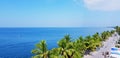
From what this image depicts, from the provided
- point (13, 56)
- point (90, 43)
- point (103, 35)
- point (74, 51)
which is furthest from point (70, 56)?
point (103, 35)

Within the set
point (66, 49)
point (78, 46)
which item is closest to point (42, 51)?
point (66, 49)

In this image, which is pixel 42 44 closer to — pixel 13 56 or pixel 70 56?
pixel 70 56

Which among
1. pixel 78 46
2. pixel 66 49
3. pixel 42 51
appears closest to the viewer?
pixel 42 51

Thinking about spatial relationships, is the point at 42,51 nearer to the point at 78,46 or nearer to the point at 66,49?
the point at 66,49

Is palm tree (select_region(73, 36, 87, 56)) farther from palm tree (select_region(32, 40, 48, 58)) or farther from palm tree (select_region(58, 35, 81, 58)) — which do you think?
palm tree (select_region(32, 40, 48, 58))

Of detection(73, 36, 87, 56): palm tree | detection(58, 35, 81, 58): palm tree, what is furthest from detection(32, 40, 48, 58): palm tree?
detection(73, 36, 87, 56): palm tree

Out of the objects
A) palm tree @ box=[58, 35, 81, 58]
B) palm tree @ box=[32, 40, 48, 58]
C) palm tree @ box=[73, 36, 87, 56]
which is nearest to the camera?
palm tree @ box=[32, 40, 48, 58]

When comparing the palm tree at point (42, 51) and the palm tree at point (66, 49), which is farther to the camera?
the palm tree at point (66, 49)

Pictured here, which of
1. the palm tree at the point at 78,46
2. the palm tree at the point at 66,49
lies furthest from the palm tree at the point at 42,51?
the palm tree at the point at 78,46

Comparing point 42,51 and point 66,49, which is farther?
point 66,49

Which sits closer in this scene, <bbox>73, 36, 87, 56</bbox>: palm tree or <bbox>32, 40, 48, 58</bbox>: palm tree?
<bbox>32, 40, 48, 58</bbox>: palm tree

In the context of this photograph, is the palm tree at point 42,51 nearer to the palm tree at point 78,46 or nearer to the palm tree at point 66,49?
the palm tree at point 66,49

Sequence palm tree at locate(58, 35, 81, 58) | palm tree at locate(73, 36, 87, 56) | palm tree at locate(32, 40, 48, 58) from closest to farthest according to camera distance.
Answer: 1. palm tree at locate(32, 40, 48, 58)
2. palm tree at locate(58, 35, 81, 58)
3. palm tree at locate(73, 36, 87, 56)

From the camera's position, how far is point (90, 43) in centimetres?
7462
